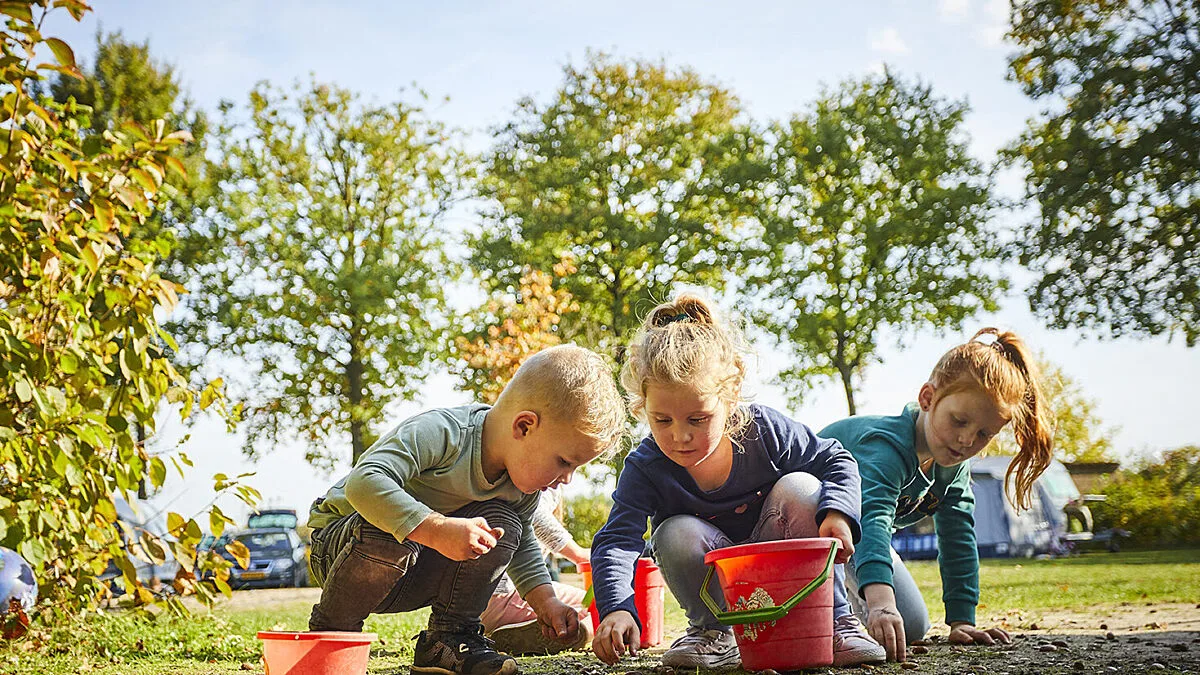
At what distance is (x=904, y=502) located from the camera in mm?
3885

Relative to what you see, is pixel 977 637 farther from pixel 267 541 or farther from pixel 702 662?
pixel 267 541

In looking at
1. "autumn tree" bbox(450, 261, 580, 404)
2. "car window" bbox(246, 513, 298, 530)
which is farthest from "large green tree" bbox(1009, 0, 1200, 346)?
"car window" bbox(246, 513, 298, 530)

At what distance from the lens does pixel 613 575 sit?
295 cm

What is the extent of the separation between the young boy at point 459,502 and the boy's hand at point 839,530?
64cm

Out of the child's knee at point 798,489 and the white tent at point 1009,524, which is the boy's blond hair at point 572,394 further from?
the white tent at point 1009,524

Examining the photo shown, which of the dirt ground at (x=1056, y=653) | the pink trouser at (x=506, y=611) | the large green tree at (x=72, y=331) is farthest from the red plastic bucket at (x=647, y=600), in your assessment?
the large green tree at (x=72, y=331)

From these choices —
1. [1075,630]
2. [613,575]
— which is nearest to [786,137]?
[1075,630]

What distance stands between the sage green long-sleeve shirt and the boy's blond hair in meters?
0.17

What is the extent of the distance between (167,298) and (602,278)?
16.0 metres

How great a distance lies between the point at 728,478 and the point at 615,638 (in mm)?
661

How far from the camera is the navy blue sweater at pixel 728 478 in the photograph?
122 inches

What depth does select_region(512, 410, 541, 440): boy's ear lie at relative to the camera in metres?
2.76

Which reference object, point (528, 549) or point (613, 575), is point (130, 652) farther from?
point (613, 575)

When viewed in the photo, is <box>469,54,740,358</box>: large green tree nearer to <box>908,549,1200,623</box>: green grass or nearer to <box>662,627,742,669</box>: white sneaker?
A: <box>908,549,1200,623</box>: green grass
